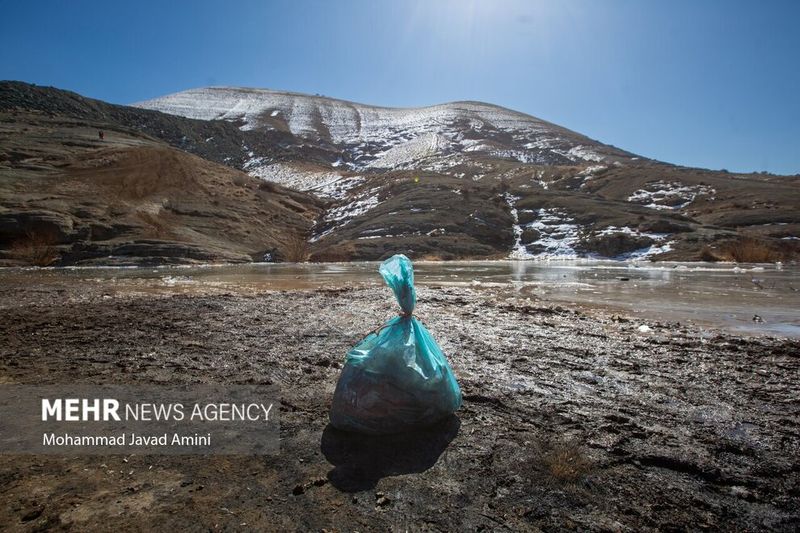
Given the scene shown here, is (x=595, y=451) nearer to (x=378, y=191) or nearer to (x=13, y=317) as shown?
(x=13, y=317)

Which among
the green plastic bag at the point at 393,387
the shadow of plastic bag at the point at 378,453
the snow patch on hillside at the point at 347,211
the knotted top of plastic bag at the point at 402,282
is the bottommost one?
the shadow of plastic bag at the point at 378,453

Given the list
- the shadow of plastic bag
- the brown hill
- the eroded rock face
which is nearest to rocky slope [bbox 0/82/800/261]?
the eroded rock face

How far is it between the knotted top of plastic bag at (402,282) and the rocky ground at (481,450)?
37.0 inches

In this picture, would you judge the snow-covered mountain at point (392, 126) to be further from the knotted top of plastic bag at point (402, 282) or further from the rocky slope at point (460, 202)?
the knotted top of plastic bag at point (402, 282)

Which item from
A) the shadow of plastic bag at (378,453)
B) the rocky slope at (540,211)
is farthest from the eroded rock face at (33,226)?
the shadow of plastic bag at (378,453)

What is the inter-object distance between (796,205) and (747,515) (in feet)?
148

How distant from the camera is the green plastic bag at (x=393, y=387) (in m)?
3.09

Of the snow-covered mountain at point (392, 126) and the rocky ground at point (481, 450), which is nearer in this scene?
the rocky ground at point (481, 450)

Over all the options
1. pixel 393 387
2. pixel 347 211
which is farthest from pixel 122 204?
pixel 393 387

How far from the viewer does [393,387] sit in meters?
3.11

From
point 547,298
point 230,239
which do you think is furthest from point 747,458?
point 230,239

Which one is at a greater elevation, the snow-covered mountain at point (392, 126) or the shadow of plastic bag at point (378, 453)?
the snow-covered mountain at point (392, 126)

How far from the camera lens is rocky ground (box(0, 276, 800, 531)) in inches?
88.3

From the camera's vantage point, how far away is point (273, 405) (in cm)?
373
